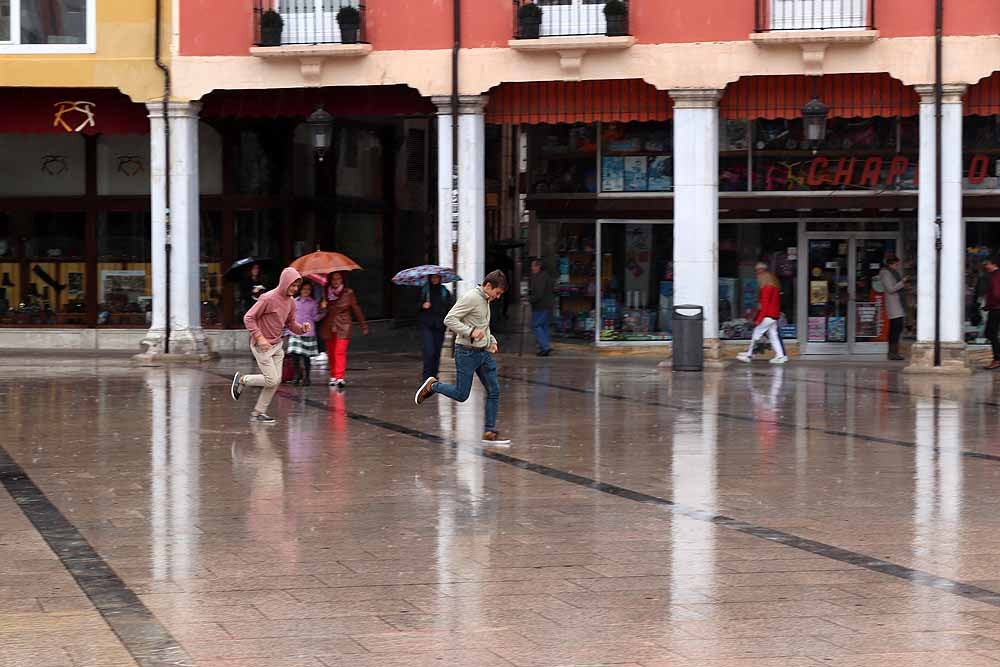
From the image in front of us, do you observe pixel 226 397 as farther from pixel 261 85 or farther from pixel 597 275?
pixel 597 275

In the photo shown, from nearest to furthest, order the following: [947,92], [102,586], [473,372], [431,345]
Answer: [102,586]
[473,372]
[431,345]
[947,92]

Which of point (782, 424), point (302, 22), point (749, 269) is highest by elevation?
point (302, 22)

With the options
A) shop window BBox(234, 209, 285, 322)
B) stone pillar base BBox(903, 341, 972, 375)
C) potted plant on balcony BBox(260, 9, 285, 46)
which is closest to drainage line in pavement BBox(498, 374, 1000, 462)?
stone pillar base BBox(903, 341, 972, 375)

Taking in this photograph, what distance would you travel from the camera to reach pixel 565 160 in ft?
90.4

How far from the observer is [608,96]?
2430 cm

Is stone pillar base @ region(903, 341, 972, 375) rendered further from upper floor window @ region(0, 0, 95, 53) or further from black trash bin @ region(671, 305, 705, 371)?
upper floor window @ region(0, 0, 95, 53)

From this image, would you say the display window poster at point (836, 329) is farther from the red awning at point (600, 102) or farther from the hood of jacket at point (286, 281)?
the hood of jacket at point (286, 281)

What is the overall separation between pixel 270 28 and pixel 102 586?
16.7 meters

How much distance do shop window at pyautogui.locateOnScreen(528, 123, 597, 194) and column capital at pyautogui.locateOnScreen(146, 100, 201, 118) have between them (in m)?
6.27

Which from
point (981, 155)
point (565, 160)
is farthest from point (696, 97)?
point (981, 155)

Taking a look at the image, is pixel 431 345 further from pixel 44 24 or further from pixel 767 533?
pixel 767 533

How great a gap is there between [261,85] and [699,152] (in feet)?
22.2

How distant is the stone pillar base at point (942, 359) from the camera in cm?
2259

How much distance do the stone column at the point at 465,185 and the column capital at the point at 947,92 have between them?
643cm
